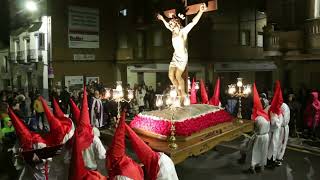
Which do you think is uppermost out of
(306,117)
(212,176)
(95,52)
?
(95,52)

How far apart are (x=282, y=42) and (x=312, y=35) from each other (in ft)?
4.27

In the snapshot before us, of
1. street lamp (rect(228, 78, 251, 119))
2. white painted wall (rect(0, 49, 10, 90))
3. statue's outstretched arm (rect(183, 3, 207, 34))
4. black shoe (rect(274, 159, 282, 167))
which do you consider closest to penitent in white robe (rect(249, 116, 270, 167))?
black shoe (rect(274, 159, 282, 167))

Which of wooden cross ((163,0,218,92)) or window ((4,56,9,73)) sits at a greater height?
wooden cross ((163,0,218,92))

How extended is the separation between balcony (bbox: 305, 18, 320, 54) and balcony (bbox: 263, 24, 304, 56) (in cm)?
34

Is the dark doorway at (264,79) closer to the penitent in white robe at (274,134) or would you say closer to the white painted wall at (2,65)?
the penitent in white robe at (274,134)

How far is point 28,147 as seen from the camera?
640cm

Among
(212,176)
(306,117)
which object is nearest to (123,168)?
(212,176)

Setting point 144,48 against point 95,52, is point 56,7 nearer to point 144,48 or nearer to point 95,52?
point 95,52

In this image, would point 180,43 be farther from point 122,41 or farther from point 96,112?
point 122,41

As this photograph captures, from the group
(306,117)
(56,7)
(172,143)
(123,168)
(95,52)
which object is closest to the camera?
(123,168)

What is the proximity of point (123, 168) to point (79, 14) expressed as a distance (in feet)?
76.5

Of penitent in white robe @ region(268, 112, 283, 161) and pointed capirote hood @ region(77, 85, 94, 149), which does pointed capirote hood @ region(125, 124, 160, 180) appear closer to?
pointed capirote hood @ region(77, 85, 94, 149)

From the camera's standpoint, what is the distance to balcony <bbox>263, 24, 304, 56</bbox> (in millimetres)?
15336

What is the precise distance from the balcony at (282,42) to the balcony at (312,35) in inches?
13.2
